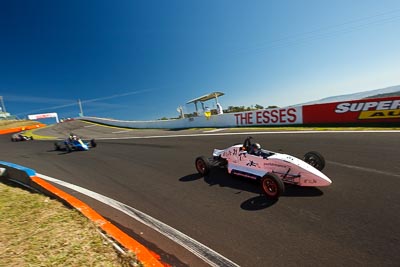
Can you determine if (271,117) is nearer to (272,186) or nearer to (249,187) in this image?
(249,187)

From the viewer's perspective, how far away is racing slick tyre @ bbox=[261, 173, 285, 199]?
4.25 m

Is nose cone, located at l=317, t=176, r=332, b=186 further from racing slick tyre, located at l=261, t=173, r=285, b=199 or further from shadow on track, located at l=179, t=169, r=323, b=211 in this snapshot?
racing slick tyre, located at l=261, t=173, r=285, b=199

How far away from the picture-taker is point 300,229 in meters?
3.40

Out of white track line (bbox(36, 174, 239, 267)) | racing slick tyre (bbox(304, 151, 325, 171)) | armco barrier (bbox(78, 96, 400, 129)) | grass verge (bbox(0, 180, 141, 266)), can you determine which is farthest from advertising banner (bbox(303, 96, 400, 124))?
grass verge (bbox(0, 180, 141, 266))

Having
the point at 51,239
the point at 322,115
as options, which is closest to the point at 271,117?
the point at 322,115

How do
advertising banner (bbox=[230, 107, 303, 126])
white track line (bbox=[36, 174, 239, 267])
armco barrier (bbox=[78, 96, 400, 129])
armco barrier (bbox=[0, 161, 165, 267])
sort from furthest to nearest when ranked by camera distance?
1. advertising banner (bbox=[230, 107, 303, 126])
2. armco barrier (bbox=[78, 96, 400, 129])
3. white track line (bbox=[36, 174, 239, 267])
4. armco barrier (bbox=[0, 161, 165, 267])

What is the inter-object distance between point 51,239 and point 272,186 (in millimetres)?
3876

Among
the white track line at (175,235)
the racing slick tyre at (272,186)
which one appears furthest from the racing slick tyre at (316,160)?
the white track line at (175,235)

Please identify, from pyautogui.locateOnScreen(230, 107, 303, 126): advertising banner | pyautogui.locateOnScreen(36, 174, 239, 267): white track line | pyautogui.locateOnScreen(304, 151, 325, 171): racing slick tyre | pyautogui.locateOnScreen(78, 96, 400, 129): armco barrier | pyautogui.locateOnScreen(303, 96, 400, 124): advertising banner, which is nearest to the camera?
pyautogui.locateOnScreen(36, 174, 239, 267): white track line

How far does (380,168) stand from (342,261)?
3888 millimetres

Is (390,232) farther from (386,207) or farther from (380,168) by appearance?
(380,168)

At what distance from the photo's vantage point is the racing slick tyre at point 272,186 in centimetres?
425

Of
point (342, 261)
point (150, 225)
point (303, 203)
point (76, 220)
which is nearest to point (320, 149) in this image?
point (303, 203)

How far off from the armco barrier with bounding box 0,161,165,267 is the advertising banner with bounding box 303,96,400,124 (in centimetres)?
1309
